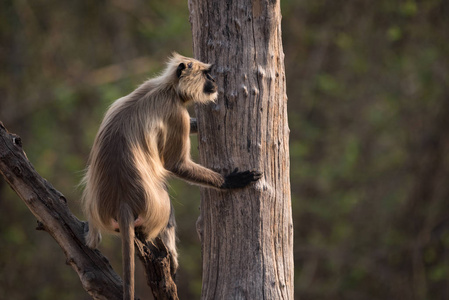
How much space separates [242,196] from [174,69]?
2.87ft

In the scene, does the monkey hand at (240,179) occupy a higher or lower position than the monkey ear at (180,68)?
lower

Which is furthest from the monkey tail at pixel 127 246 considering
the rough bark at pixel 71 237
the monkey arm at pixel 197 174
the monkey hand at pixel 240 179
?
the monkey hand at pixel 240 179

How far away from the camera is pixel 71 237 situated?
3.00 metres

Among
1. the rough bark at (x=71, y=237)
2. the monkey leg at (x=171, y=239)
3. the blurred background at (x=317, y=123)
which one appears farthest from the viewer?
the blurred background at (x=317, y=123)

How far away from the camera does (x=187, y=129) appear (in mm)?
3260

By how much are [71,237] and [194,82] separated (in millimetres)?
1054

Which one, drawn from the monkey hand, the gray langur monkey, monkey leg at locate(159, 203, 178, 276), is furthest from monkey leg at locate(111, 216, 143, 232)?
the monkey hand

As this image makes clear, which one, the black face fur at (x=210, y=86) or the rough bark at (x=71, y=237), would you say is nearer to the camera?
the rough bark at (x=71, y=237)

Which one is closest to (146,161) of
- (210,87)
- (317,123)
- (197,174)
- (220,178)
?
(197,174)

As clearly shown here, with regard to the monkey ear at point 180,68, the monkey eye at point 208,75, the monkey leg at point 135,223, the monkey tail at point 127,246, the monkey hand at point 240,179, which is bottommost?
the monkey tail at point 127,246

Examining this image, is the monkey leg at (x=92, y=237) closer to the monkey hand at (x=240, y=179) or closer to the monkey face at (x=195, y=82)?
the monkey hand at (x=240, y=179)

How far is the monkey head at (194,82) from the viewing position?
299 cm

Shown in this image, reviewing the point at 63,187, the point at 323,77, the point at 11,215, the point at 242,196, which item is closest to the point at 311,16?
the point at 323,77

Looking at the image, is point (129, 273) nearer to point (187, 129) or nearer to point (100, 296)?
point (100, 296)
